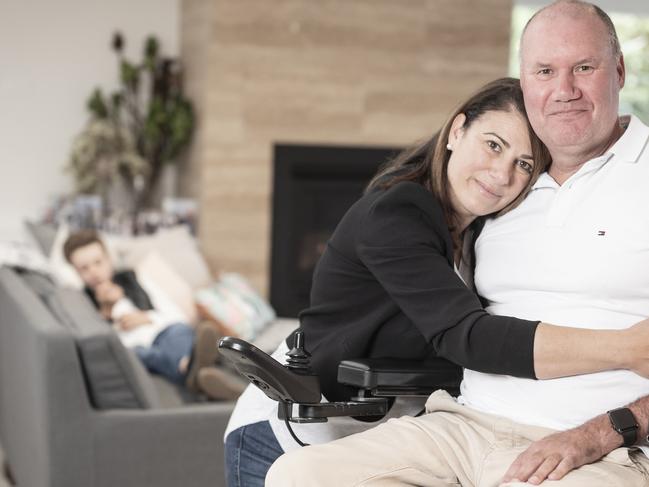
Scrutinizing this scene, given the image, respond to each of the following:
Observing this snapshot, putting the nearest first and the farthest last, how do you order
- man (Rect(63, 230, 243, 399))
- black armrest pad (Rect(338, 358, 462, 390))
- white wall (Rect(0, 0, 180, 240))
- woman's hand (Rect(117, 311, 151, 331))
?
black armrest pad (Rect(338, 358, 462, 390)), man (Rect(63, 230, 243, 399)), woman's hand (Rect(117, 311, 151, 331)), white wall (Rect(0, 0, 180, 240))

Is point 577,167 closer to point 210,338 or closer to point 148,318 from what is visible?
point 210,338

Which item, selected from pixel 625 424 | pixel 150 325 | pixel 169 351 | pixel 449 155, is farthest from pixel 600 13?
pixel 150 325

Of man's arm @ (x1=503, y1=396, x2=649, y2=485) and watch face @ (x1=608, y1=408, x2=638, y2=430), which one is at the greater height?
watch face @ (x1=608, y1=408, x2=638, y2=430)

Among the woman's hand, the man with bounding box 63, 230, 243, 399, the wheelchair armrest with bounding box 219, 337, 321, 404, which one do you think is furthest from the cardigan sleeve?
the woman's hand

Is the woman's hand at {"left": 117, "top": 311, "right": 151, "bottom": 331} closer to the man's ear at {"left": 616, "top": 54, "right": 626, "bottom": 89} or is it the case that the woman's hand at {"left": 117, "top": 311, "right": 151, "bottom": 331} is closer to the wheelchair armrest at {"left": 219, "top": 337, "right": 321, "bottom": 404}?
the wheelchair armrest at {"left": 219, "top": 337, "right": 321, "bottom": 404}

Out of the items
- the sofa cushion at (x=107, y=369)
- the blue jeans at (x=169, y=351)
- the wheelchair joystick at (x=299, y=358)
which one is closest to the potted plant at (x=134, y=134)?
the blue jeans at (x=169, y=351)

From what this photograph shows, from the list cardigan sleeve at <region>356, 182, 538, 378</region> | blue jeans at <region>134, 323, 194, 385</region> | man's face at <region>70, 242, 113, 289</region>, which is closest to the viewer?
cardigan sleeve at <region>356, 182, 538, 378</region>

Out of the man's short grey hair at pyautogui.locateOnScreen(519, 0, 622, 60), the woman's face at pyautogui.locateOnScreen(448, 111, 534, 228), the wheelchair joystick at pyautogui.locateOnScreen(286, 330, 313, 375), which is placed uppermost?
the man's short grey hair at pyautogui.locateOnScreen(519, 0, 622, 60)

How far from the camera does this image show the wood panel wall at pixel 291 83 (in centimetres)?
526

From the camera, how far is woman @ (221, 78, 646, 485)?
1802 millimetres

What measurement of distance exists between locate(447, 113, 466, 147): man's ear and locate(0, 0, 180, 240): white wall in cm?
380

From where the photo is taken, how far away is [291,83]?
533 cm

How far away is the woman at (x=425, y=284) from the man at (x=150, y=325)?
1.53 m

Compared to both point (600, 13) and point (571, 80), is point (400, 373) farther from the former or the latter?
point (600, 13)
